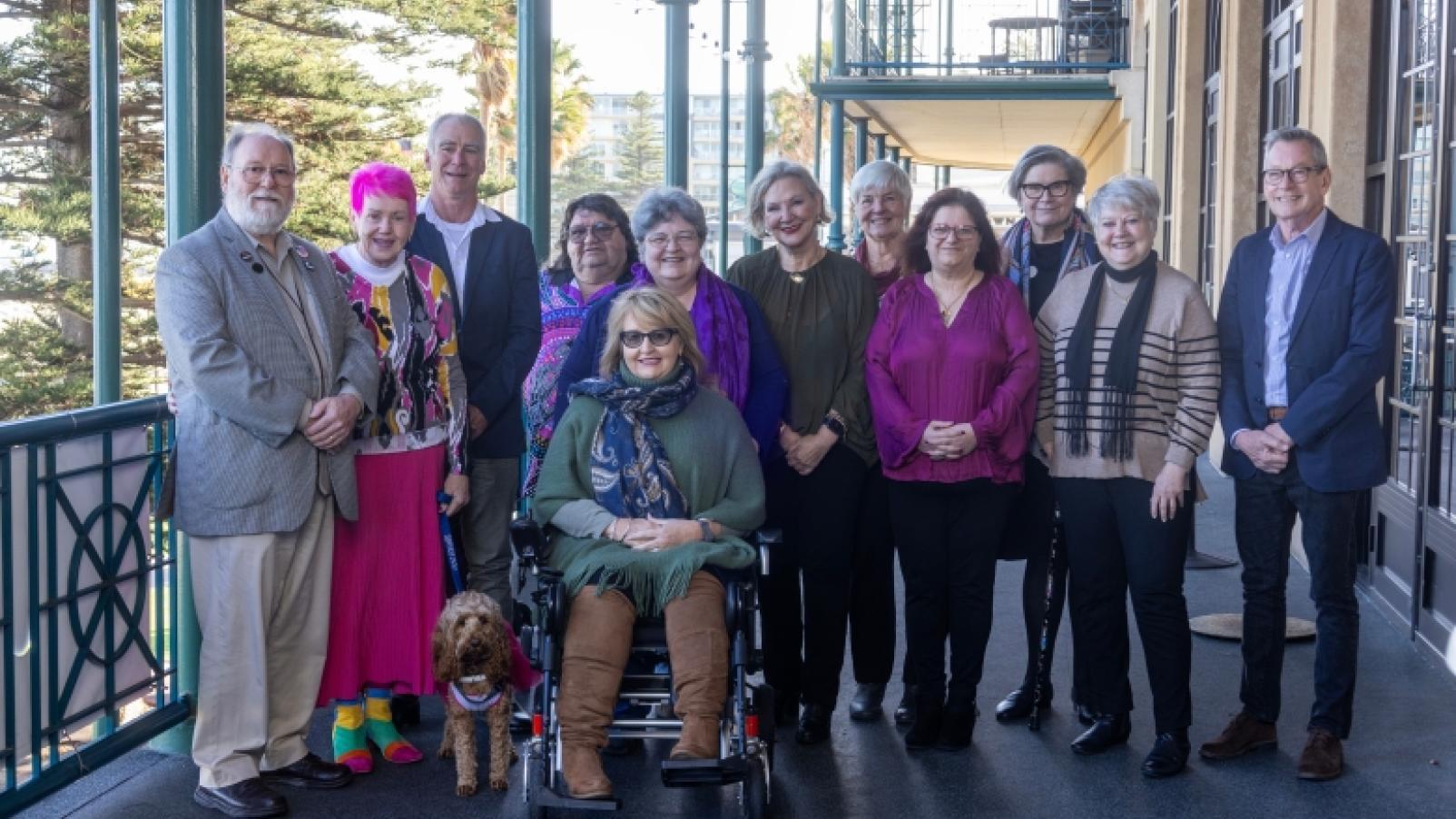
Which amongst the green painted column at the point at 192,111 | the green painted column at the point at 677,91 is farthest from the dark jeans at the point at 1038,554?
the green painted column at the point at 677,91

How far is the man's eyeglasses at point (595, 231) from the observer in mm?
5535

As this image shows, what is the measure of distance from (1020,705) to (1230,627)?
5.64 feet

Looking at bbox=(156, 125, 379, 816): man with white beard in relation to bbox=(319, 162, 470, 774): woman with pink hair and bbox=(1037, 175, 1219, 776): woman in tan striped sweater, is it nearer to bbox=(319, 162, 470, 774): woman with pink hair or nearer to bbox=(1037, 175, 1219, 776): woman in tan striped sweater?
bbox=(319, 162, 470, 774): woman with pink hair

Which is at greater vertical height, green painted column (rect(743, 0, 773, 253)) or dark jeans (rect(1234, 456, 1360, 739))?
green painted column (rect(743, 0, 773, 253))

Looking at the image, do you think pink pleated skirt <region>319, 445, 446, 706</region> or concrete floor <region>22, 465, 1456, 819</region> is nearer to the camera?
concrete floor <region>22, 465, 1456, 819</region>

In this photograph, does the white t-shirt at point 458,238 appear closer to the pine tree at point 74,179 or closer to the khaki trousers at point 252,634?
the khaki trousers at point 252,634

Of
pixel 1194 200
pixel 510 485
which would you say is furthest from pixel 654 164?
pixel 510 485

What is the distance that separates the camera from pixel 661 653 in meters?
4.48

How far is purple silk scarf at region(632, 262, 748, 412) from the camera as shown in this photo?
495 cm

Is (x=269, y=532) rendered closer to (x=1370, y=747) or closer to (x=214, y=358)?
(x=214, y=358)

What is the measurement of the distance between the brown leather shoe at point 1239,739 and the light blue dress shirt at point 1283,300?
0.98 metres

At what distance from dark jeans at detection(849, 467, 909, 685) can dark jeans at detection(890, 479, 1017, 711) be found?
129 mm

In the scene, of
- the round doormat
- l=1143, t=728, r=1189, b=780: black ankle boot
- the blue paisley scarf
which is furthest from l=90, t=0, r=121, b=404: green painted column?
the round doormat

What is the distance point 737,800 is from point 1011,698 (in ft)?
4.06
